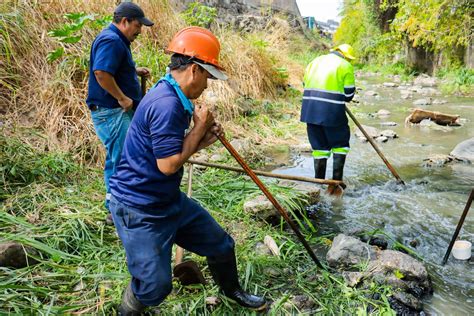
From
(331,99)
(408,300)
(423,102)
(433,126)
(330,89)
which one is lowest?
(408,300)

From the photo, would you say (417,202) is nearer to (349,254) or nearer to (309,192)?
(309,192)

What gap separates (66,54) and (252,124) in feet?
11.0

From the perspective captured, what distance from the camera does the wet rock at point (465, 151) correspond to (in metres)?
5.41

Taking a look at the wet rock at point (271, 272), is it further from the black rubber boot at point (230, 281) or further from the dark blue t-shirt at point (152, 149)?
the dark blue t-shirt at point (152, 149)

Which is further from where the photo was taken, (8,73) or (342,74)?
(8,73)

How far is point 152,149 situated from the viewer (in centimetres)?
178

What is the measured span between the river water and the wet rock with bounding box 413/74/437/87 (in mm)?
8108

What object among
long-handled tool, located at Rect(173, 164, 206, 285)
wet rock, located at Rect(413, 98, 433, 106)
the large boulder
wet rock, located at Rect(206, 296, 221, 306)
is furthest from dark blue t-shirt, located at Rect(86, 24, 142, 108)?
wet rock, located at Rect(413, 98, 433, 106)

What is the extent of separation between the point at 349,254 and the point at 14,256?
2.44 m

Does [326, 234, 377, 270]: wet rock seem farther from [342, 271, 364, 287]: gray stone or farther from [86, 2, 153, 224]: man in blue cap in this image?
[86, 2, 153, 224]: man in blue cap

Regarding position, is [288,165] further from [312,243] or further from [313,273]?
[313,273]

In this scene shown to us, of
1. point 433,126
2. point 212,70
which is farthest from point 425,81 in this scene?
point 212,70

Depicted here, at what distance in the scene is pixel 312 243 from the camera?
10.6ft

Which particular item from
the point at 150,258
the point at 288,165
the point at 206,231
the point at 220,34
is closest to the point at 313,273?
the point at 206,231
